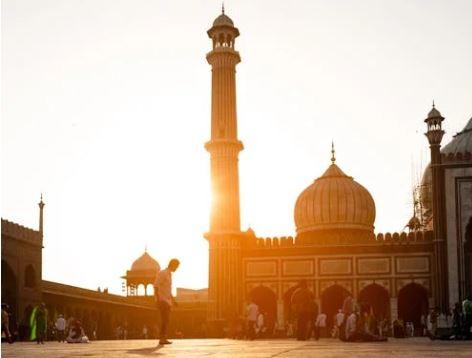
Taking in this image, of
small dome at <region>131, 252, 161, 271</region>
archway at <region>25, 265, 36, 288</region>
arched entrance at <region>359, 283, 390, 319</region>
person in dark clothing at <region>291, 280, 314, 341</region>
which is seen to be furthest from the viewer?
small dome at <region>131, 252, 161, 271</region>

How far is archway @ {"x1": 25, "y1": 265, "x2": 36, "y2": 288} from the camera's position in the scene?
30500 millimetres

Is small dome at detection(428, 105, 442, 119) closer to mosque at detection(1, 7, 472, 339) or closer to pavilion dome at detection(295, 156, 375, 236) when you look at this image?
mosque at detection(1, 7, 472, 339)

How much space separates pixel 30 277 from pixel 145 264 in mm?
20934

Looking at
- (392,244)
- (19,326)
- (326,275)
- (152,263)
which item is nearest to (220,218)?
(326,275)

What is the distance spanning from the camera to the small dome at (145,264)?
51.2 meters

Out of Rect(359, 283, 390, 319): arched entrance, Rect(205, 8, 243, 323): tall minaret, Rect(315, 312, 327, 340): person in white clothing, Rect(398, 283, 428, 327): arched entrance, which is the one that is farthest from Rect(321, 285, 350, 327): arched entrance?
Rect(315, 312, 327, 340): person in white clothing

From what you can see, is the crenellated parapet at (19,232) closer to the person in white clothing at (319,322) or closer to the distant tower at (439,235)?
the person in white clothing at (319,322)

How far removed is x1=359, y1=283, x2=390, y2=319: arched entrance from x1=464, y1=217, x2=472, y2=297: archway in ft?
11.1

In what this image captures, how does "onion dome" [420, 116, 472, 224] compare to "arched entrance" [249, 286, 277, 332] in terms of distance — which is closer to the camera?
"onion dome" [420, 116, 472, 224]

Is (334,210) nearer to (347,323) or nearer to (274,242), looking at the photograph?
(274,242)

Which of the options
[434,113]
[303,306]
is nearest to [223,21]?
[434,113]

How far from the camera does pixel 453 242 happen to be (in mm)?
28188

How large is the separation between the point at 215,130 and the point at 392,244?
791 centimetres

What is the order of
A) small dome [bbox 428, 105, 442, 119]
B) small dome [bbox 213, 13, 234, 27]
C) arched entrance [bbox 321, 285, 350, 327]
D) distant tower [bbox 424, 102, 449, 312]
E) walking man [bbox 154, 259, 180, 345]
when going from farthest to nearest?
small dome [bbox 213, 13, 234, 27]
small dome [bbox 428, 105, 442, 119]
arched entrance [bbox 321, 285, 350, 327]
distant tower [bbox 424, 102, 449, 312]
walking man [bbox 154, 259, 180, 345]
